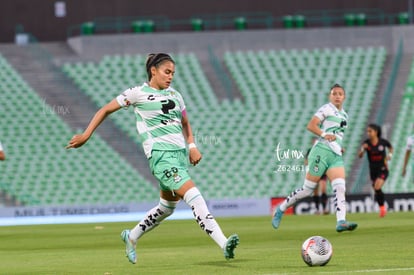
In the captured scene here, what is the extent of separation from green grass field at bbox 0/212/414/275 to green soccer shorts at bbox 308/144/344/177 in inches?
43.4

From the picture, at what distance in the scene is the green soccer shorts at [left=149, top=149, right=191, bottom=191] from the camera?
13375mm

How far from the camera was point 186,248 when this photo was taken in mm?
17438

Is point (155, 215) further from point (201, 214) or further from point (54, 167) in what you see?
point (54, 167)

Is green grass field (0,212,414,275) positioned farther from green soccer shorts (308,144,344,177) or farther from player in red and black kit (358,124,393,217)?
player in red and black kit (358,124,393,217)

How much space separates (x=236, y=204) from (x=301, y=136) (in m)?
5.41

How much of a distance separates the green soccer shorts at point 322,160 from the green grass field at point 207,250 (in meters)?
1.10

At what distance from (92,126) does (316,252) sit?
287cm

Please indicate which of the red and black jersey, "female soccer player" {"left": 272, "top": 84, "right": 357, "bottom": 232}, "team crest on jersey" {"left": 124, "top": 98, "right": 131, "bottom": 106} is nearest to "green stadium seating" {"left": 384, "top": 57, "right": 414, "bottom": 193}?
the red and black jersey

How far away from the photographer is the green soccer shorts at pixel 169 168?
1338cm

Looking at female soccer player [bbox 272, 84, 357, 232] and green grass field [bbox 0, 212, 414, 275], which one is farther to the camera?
female soccer player [bbox 272, 84, 357, 232]

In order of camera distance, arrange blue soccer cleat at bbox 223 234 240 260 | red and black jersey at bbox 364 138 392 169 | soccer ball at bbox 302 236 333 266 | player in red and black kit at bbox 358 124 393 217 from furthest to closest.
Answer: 1. red and black jersey at bbox 364 138 392 169
2. player in red and black kit at bbox 358 124 393 217
3. soccer ball at bbox 302 236 333 266
4. blue soccer cleat at bbox 223 234 240 260

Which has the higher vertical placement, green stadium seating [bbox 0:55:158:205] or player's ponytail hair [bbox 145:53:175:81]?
player's ponytail hair [bbox 145:53:175:81]

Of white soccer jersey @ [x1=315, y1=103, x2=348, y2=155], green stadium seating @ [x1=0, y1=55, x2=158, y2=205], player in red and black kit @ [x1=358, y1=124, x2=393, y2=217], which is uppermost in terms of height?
white soccer jersey @ [x1=315, y1=103, x2=348, y2=155]

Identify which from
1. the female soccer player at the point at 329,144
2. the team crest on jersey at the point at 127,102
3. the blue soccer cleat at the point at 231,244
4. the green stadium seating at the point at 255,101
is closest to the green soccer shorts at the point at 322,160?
the female soccer player at the point at 329,144
